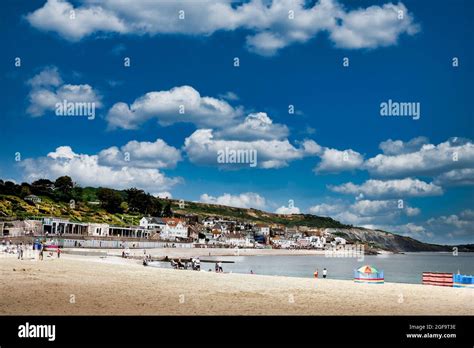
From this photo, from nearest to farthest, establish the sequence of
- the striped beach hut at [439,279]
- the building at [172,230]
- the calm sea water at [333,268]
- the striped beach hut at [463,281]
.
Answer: the striped beach hut at [463,281], the striped beach hut at [439,279], the calm sea water at [333,268], the building at [172,230]

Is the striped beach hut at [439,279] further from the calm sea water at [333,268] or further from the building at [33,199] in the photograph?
the building at [33,199]

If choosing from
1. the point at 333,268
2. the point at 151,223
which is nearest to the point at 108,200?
the point at 151,223

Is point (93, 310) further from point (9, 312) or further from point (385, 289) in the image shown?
point (385, 289)

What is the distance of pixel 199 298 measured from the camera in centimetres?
2317

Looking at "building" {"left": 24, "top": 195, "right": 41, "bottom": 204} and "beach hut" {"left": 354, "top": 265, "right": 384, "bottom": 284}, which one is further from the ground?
"building" {"left": 24, "top": 195, "right": 41, "bottom": 204}

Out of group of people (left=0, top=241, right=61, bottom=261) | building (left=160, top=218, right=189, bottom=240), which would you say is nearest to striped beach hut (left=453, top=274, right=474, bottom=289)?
group of people (left=0, top=241, right=61, bottom=261)

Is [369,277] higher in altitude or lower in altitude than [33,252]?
lower

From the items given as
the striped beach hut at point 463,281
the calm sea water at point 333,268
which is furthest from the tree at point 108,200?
the striped beach hut at point 463,281

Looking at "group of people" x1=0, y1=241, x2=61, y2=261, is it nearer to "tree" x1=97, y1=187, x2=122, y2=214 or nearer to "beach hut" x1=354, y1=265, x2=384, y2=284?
"beach hut" x1=354, y1=265, x2=384, y2=284

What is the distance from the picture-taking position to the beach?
19.6 meters

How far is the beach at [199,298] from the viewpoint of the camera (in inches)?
771

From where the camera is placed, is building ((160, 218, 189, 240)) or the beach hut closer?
the beach hut

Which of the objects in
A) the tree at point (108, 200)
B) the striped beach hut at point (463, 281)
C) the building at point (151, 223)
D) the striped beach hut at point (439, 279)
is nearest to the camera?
the striped beach hut at point (463, 281)

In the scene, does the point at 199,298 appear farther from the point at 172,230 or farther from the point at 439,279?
the point at 172,230
